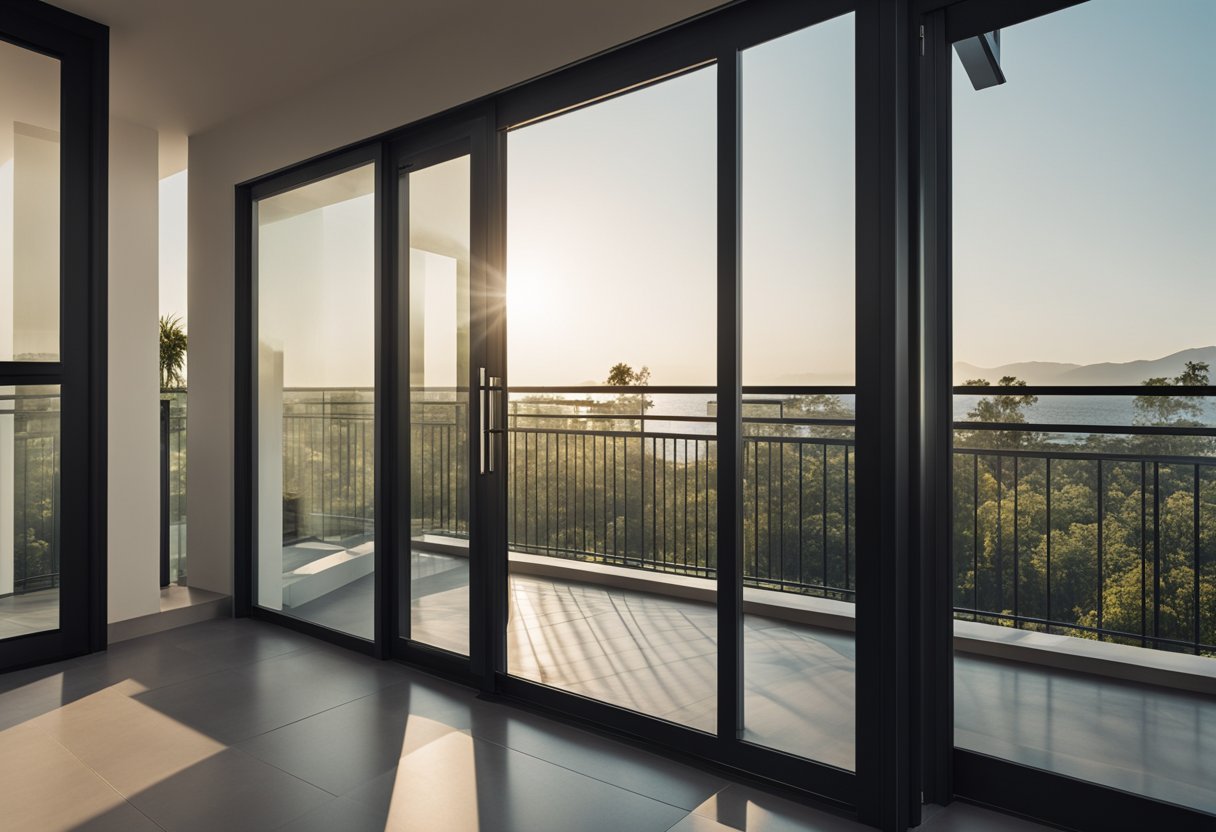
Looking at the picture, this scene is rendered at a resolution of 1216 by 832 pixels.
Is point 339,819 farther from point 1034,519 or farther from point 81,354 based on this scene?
point 81,354

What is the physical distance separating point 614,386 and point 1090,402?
3285 millimetres

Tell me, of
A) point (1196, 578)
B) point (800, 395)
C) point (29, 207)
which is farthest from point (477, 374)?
point (1196, 578)

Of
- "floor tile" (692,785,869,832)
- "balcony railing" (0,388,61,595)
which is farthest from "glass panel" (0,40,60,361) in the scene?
"floor tile" (692,785,869,832)

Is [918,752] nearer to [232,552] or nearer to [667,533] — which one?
[667,533]

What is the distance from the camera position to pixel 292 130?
3959 millimetres

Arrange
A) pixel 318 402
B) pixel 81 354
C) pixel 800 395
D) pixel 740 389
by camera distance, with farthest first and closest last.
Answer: pixel 318 402 → pixel 81 354 → pixel 740 389 → pixel 800 395

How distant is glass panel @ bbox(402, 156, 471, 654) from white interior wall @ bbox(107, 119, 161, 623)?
1.69 meters

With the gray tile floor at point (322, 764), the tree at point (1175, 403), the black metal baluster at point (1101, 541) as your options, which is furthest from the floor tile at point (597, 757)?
the tree at point (1175, 403)

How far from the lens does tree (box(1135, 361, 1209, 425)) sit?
192 centimetres

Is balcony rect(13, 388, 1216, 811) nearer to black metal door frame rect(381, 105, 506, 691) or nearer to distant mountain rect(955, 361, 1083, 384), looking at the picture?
distant mountain rect(955, 361, 1083, 384)

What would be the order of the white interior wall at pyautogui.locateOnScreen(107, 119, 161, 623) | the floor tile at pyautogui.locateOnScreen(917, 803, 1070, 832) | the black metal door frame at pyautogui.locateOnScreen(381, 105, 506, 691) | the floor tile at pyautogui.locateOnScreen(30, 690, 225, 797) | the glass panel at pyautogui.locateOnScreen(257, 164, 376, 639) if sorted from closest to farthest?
the floor tile at pyautogui.locateOnScreen(917, 803, 1070, 832) → the floor tile at pyautogui.locateOnScreen(30, 690, 225, 797) → the black metal door frame at pyautogui.locateOnScreen(381, 105, 506, 691) → the glass panel at pyautogui.locateOnScreen(257, 164, 376, 639) → the white interior wall at pyautogui.locateOnScreen(107, 119, 161, 623)

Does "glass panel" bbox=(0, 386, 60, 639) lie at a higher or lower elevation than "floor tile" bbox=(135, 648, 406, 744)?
higher

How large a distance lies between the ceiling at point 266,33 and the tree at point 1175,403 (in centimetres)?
181

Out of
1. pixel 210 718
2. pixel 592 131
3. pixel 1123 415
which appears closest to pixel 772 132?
pixel 1123 415
